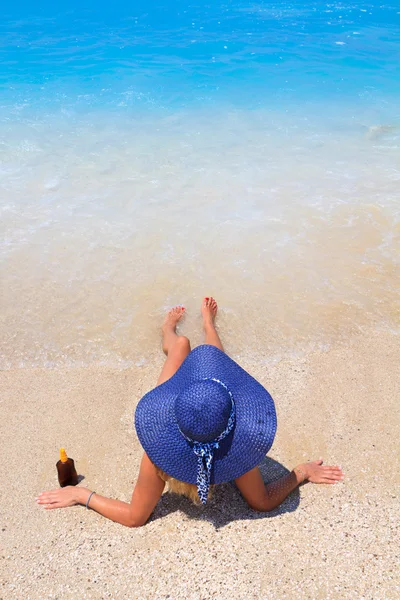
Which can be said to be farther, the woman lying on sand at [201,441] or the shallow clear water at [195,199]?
the shallow clear water at [195,199]

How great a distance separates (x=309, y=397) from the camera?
379cm

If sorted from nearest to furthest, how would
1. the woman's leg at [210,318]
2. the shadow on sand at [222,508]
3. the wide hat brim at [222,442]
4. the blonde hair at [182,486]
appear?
the wide hat brim at [222,442], the blonde hair at [182,486], the shadow on sand at [222,508], the woman's leg at [210,318]

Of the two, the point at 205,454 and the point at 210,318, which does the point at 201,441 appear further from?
the point at 210,318

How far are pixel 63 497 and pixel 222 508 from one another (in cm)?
95

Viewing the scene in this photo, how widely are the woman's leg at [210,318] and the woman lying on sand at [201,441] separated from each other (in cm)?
113

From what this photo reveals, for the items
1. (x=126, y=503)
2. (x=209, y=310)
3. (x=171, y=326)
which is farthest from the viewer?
(x=209, y=310)

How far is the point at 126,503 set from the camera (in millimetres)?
2947

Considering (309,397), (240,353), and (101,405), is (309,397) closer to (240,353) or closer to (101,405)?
(240,353)

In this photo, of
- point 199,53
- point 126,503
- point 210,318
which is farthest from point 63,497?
point 199,53

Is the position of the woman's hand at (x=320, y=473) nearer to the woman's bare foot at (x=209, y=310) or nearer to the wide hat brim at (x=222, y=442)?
the wide hat brim at (x=222, y=442)

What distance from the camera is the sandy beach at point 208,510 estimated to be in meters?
2.61

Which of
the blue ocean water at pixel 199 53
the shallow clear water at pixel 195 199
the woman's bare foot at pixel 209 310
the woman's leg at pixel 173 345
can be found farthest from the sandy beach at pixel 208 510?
the blue ocean water at pixel 199 53

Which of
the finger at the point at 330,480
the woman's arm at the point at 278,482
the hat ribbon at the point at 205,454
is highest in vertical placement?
the hat ribbon at the point at 205,454

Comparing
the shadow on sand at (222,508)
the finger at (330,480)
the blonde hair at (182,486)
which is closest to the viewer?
the blonde hair at (182,486)
